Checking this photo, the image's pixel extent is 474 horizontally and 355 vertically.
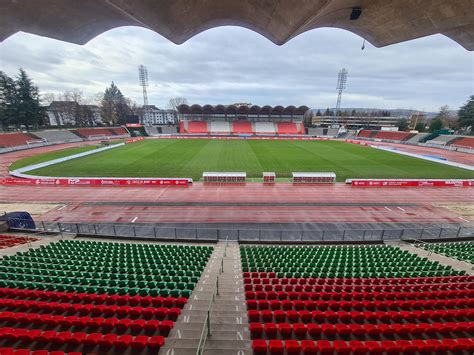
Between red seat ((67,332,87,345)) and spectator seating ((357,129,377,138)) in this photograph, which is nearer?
red seat ((67,332,87,345))

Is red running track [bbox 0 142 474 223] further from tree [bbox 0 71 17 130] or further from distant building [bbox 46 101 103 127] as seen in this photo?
distant building [bbox 46 101 103 127]

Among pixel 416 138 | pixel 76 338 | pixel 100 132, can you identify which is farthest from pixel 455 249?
pixel 100 132

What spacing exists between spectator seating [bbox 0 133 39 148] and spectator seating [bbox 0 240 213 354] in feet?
182

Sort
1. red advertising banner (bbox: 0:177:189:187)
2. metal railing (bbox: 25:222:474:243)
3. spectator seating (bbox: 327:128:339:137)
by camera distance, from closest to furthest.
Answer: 1. metal railing (bbox: 25:222:474:243)
2. red advertising banner (bbox: 0:177:189:187)
3. spectator seating (bbox: 327:128:339:137)

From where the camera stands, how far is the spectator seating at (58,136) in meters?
61.9

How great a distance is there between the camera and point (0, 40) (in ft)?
40.4

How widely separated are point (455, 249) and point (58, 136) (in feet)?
279

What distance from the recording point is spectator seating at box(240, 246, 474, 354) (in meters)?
6.06

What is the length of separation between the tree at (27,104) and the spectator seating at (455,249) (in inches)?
3479

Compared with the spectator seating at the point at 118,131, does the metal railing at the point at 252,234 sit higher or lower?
lower

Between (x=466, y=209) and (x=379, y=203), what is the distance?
26.4ft

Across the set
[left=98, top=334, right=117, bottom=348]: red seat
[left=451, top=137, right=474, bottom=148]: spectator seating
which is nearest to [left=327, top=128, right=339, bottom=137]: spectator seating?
[left=451, top=137, right=474, bottom=148]: spectator seating

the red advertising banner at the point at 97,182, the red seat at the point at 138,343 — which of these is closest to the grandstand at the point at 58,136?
the red advertising banner at the point at 97,182

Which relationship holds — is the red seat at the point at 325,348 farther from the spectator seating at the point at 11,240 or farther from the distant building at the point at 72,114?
the distant building at the point at 72,114
